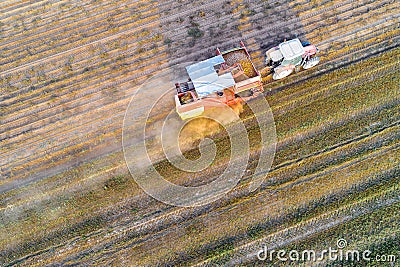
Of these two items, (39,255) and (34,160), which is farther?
(34,160)

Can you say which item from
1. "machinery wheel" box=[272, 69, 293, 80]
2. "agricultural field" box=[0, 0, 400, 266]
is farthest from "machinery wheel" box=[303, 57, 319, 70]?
"machinery wheel" box=[272, 69, 293, 80]

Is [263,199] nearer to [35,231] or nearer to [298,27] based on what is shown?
[298,27]

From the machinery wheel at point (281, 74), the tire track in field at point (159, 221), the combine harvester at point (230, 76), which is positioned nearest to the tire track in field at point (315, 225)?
the tire track in field at point (159, 221)

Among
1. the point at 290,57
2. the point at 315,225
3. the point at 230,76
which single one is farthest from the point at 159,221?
the point at 290,57

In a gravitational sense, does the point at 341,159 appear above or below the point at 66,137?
below

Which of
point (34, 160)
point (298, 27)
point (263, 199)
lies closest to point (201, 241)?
point (263, 199)

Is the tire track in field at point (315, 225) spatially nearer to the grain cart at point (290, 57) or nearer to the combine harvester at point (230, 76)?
the combine harvester at point (230, 76)

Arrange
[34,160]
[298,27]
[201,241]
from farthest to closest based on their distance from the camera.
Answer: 1. [298,27]
2. [34,160]
3. [201,241]
